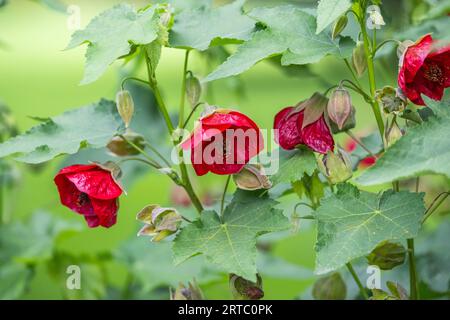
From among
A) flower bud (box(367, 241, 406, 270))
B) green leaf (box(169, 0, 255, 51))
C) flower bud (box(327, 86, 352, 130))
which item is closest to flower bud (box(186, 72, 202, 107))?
green leaf (box(169, 0, 255, 51))

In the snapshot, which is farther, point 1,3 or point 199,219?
point 1,3

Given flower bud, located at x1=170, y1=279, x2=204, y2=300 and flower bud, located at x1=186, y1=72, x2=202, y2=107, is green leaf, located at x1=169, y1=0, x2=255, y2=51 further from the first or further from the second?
flower bud, located at x1=170, y1=279, x2=204, y2=300

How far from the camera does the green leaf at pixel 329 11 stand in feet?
2.54

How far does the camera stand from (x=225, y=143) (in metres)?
0.88

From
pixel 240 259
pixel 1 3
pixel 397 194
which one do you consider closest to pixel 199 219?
pixel 240 259

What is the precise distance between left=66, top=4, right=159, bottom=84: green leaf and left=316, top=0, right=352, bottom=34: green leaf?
172 millimetres

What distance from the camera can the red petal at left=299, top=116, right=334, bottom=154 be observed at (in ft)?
2.89

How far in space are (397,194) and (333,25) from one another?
0.20 meters

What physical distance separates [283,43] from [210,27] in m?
0.12

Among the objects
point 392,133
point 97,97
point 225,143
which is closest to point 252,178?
point 225,143

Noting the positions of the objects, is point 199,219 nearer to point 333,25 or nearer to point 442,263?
point 333,25

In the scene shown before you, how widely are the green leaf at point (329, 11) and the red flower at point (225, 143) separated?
0.45 ft

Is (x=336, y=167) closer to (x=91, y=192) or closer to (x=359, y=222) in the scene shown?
(x=359, y=222)
